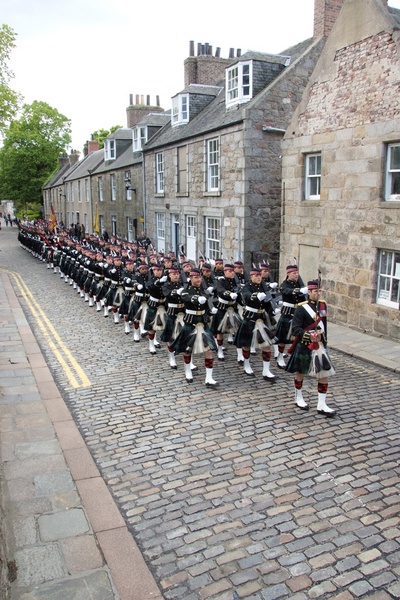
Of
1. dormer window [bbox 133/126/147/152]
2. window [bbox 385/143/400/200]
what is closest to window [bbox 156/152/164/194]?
dormer window [bbox 133/126/147/152]

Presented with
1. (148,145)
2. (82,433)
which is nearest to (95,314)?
(82,433)

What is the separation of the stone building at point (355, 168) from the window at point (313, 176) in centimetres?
3

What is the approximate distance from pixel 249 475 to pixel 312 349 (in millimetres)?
2421

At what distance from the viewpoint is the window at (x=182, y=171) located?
71.5 ft

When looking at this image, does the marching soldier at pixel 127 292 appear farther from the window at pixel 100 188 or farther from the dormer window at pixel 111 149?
the window at pixel 100 188

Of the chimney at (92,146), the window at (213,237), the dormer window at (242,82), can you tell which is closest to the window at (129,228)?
the window at (213,237)

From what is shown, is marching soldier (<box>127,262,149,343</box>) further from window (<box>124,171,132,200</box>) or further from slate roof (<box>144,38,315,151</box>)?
window (<box>124,171,132,200</box>)

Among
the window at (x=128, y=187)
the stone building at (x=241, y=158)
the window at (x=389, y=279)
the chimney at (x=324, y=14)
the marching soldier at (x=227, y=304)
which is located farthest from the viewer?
the window at (x=128, y=187)

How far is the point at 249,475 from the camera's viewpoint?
18.6 ft

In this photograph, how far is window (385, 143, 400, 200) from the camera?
36.6 feet

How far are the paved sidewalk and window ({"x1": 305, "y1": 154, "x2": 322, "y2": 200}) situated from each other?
31.0 feet

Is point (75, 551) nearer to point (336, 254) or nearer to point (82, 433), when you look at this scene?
point (82, 433)

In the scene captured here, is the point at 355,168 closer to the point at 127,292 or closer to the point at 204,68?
the point at 127,292

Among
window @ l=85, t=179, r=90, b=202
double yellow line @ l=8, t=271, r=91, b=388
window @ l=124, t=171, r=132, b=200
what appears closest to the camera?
double yellow line @ l=8, t=271, r=91, b=388
